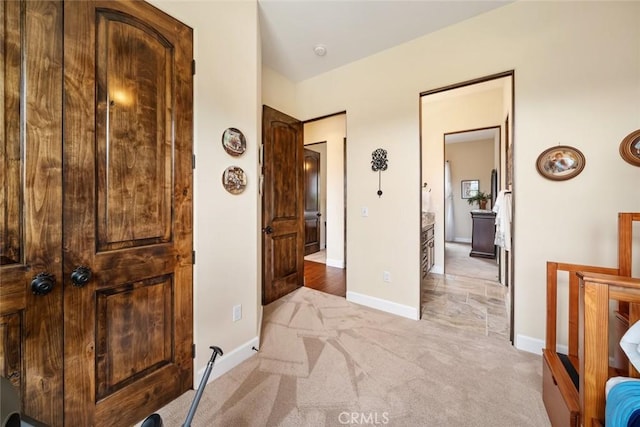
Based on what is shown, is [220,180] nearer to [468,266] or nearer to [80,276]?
[80,276]

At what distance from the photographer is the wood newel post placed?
975 millimetres

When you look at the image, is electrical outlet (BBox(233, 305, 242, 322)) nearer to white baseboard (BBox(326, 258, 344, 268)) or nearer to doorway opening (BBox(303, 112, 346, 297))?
doorway opening (BBox(303, 112, 346, 297))

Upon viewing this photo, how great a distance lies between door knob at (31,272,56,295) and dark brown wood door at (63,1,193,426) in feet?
0.20

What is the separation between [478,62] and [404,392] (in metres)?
2.75

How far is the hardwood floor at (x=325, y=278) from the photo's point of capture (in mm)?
3353

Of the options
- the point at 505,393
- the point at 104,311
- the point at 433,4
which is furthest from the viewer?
the point at 433,4

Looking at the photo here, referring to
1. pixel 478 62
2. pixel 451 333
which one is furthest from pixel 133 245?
pixel 478 62

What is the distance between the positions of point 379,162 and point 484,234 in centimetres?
388

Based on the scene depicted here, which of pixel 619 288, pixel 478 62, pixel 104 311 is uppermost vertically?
pixel 478 62

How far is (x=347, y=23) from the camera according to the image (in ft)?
7.36

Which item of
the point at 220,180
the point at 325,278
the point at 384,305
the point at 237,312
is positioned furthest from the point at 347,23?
the point at 325,278

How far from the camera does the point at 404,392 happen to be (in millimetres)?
1526

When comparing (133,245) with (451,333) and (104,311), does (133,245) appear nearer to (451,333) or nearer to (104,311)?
(104,311)

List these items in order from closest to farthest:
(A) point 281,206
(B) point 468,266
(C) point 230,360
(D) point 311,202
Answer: (C) point 230,360 < (A) point 281,206 < (B) point 468,266 < (D) point 311,202
